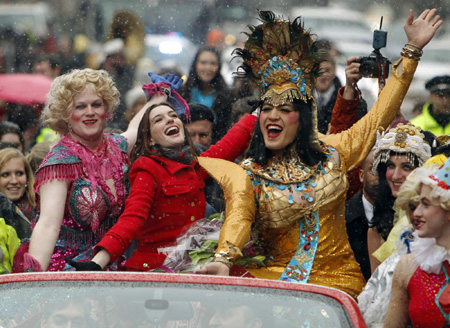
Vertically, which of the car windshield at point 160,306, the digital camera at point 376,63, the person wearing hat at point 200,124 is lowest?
the car windshield at point 160,306

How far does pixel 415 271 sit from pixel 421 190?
37 centimetres

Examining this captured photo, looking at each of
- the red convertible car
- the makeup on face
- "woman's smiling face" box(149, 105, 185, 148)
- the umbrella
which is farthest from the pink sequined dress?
the umbrella

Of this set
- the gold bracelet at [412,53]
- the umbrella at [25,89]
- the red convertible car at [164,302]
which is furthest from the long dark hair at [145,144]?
the umbrella at [25,89]

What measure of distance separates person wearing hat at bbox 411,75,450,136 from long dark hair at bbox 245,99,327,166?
3.98 meters

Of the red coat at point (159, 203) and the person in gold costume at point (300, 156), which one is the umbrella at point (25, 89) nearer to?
the red coat at point (159, 203)

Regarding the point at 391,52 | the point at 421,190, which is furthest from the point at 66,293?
the point at 391,52

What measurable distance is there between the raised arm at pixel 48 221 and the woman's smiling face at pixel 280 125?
1.27 meters

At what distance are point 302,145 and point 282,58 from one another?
1.73 feet

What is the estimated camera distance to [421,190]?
14.5 feet

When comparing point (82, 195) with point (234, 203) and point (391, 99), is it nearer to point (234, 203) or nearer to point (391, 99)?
point (234, 203)

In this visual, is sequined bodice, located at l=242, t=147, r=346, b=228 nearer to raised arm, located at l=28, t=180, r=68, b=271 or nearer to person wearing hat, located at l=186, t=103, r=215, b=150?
raised arm, located at l=28, t=180, r=68, b=271

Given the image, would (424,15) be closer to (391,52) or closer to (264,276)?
(264,276)

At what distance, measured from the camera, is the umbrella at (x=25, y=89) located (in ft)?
39.7

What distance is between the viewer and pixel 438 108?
9.43 metres
